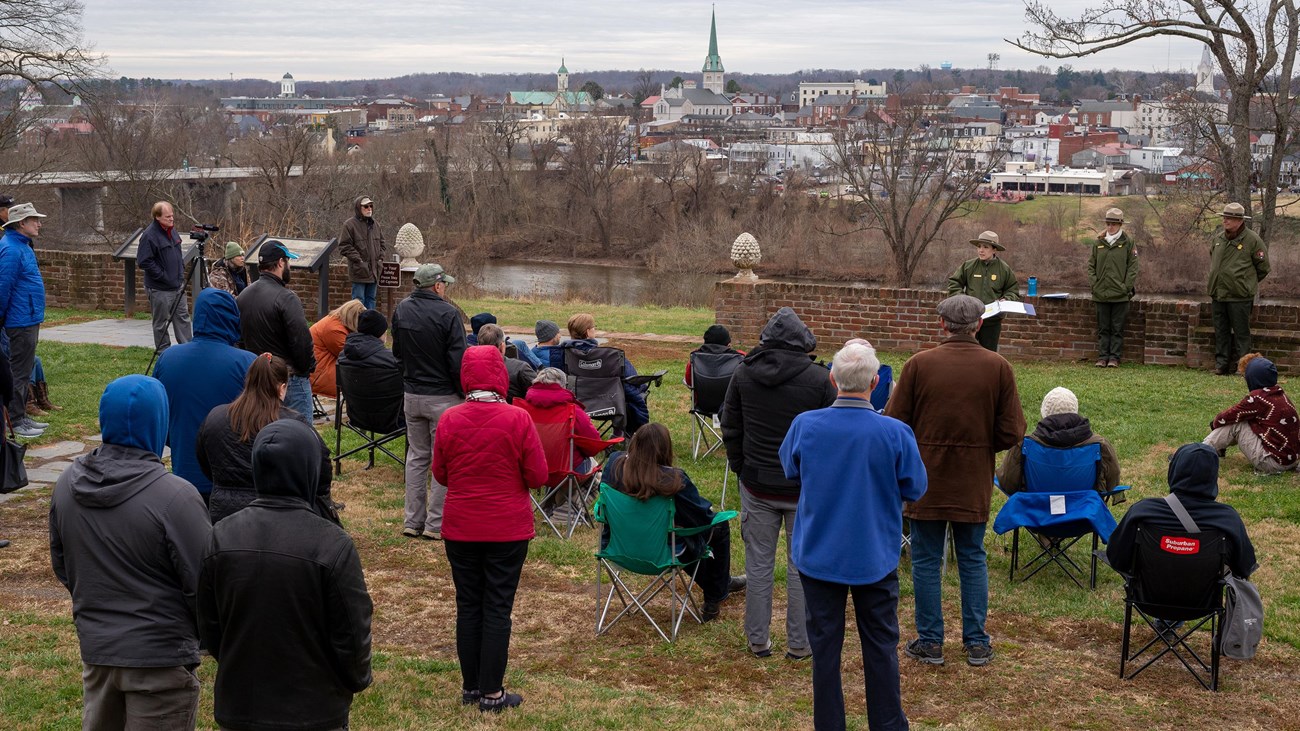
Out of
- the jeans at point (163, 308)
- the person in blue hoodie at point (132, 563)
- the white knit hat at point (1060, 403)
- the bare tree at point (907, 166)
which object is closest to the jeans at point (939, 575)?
the white knit hat at point (1060, 403)

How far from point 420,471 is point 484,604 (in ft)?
8.49

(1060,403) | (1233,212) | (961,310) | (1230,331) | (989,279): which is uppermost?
(1233,212)

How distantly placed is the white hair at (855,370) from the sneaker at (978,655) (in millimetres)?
1698

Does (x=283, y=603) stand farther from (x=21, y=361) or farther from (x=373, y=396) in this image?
(x=21, y=361)

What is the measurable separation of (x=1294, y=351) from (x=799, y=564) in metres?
10.3

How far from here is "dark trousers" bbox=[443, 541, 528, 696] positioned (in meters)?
4.72

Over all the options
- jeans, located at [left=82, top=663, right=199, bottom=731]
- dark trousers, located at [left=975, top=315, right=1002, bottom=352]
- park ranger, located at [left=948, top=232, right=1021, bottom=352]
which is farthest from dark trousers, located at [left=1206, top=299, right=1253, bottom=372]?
jeans, located at [left=82, top=663, right=199, bottom=731]

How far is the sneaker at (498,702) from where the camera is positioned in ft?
15.5

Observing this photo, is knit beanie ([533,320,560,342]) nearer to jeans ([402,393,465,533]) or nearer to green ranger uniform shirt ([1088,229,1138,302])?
jeans ([402,393,465,533])

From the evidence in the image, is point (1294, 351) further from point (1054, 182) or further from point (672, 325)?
point (1054, 182)

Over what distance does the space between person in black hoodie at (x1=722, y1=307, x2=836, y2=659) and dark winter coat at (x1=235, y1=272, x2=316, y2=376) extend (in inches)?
111

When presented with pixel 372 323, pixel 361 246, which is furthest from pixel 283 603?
pixel 361 246

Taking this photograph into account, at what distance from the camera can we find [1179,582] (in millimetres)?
5000

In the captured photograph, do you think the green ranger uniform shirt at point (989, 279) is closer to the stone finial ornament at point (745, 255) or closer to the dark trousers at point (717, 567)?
the stone finial ornament at point (745, 255)
